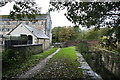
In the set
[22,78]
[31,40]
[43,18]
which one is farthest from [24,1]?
[43,18]

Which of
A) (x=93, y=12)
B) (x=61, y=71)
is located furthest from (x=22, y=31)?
(x=93, y=12)

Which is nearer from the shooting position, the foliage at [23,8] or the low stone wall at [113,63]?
the foliage at [23,8]

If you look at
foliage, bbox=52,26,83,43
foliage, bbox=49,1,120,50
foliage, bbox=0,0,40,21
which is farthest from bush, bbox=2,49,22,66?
foliage, bbox=52,26,83,43

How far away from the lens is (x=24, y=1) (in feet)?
14.9

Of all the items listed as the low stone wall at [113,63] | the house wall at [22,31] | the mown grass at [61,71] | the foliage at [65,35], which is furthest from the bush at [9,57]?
the foliage at [65,35]

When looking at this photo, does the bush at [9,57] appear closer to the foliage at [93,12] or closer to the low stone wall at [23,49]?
the low stone wall at [23,49]

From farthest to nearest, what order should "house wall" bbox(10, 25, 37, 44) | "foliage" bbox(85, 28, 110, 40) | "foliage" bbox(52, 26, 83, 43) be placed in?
"foliage" bbox(52, 26, 83, 43)
"house wall" bbox(10, 25, 37, 44)
"foliage" bbox(85, 28, 110, 40)

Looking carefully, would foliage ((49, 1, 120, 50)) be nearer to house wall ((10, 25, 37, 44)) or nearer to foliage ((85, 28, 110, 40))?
foliage ((85, 28, 110, 40))

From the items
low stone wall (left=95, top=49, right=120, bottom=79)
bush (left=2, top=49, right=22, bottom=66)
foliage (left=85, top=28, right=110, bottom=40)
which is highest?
foliage (left=85, top=28, right=110, bottom=40)

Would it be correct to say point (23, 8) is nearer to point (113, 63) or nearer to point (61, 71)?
point (61, 71)

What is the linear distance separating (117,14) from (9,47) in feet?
21.2

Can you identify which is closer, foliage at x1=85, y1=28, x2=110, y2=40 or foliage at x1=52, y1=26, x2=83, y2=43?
foliage at x1=85, y1=28, x2=110, y2=40

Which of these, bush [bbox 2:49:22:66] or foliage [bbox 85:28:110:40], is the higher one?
foliage [bbox 85:28:110:40]

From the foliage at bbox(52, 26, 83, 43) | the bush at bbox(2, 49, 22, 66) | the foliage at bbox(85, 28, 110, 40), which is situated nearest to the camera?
the foliage at bbox(85, 28, 110, 40)
